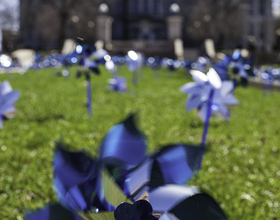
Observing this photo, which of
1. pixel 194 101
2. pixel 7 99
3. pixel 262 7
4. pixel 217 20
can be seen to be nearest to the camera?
pixel 7 99

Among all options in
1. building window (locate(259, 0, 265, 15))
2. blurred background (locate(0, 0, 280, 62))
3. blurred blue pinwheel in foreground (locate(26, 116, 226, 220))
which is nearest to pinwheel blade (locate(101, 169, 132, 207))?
blurred blue pinwheel in foreground (locate(26, 116, 226, 220))

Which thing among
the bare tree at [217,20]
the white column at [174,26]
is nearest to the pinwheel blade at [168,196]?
the white column at [174,26]

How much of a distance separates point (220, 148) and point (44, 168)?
1.84m

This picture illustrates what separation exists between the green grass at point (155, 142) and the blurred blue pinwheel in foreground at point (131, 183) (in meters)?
0.10

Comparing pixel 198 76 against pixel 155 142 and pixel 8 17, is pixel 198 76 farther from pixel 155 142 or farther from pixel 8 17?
pixel 8 17

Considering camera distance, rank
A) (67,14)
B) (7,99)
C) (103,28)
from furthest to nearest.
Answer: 1. (67,14)
2. (103,28)
3. (7,99)

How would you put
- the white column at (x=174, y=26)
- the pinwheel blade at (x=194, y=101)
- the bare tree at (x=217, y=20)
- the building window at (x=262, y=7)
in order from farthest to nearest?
the building window at (x=262, y=7)
the bare tree at (x=217, y=20)
the white column at (x=174, y=26)
the pinwheel blade at (x=194, y=101)

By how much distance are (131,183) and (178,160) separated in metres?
0.11

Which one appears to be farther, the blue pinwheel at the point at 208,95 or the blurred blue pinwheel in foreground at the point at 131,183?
the blue pinwheel at the point at 208,95

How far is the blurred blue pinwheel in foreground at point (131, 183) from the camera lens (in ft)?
1.72

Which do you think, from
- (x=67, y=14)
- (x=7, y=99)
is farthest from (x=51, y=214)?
(x=67, y=14)

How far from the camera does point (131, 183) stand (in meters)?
0.59

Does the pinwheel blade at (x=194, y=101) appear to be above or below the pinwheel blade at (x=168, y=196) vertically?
below

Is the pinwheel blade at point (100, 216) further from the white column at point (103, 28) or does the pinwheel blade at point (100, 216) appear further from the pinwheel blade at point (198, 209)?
the white column at point (103, 28)
